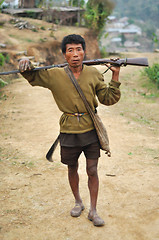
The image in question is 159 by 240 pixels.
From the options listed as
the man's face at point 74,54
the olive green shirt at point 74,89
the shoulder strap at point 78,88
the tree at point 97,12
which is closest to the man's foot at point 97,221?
the olive green shirt at point 74,89

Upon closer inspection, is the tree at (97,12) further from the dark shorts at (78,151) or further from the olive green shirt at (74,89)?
the dark shorts at (78,151)

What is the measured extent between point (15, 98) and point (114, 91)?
21.1ft

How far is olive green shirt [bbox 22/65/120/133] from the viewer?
8.34ft

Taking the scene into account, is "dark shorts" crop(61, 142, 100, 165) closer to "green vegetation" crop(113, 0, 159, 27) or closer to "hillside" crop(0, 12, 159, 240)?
"hillside" crop(0, 12, 159, 240)

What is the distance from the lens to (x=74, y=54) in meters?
2.48

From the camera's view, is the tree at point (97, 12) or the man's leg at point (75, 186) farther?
the tree at point (97, 12)

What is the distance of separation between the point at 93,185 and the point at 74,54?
1.23m

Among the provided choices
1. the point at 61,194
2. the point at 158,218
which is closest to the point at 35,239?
the point at 61,194

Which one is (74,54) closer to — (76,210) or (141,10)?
(76,210)

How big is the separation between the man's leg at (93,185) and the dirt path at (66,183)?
0.07 m

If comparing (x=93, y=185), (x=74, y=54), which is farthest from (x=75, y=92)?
(x=93, y=185)

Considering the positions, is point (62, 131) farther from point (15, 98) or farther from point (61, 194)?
point (15, 98)

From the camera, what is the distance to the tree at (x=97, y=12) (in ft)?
63.4

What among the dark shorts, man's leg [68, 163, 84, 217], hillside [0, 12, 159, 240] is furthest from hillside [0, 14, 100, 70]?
the dark shorts
